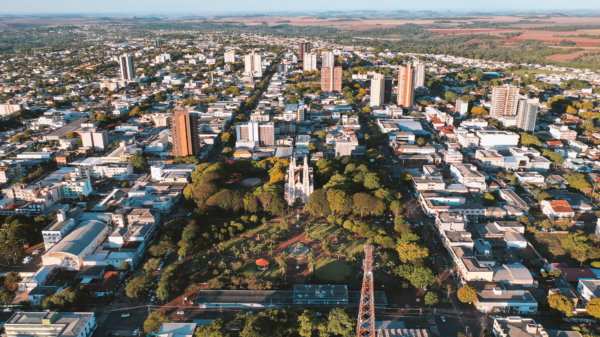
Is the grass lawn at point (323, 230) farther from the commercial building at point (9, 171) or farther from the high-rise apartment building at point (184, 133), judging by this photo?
the commercial building at point (9, 171)

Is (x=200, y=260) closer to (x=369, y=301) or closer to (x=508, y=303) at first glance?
(x=369, y=301)

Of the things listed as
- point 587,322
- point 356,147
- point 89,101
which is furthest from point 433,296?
point 89,101

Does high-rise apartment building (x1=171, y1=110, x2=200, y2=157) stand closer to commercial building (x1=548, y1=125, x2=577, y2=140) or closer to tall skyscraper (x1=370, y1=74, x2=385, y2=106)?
tall skyscraper (x1=370, y1=74, x2=385, y2=106)

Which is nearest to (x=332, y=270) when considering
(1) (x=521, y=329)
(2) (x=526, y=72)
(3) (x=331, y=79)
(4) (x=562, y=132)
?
(1) (x=521, y=329)

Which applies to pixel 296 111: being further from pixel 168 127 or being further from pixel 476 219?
pixel 476 219

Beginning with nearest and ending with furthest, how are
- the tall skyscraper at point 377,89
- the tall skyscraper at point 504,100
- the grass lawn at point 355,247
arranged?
1. the grass lawn at point 355,247
2. the tall skyscraper at point 504,100
3. the tall skyscraper at point 377,89

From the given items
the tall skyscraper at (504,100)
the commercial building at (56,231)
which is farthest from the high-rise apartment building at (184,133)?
the tall skyscraper at (504,100)
